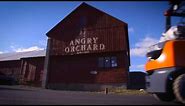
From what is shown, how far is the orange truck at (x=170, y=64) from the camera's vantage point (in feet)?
17.8

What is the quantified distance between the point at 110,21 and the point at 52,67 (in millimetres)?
9324

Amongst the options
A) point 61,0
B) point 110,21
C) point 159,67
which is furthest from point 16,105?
point 110,21

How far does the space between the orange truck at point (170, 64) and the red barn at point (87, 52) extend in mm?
17044

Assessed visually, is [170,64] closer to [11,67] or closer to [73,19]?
[73,19]

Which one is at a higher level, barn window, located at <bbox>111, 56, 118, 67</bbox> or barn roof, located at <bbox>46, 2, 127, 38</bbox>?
barn roof, located at <bbox>46, 2, 127, 38</bbox>

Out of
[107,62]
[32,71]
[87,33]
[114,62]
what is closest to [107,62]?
[107,62]

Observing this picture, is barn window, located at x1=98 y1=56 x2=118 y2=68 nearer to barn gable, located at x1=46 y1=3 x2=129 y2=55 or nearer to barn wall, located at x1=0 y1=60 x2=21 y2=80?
barn gable, located at x1=46 y1=3 x2=129 y2=55

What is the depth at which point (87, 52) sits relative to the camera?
25656 millimetres

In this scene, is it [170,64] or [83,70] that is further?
[83,70]

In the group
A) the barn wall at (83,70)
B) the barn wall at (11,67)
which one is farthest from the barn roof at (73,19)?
the barn wall at (11,67)

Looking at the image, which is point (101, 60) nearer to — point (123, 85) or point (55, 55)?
point (123, 85)

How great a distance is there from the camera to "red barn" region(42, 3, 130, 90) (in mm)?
24047

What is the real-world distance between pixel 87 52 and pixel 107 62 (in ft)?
9.42

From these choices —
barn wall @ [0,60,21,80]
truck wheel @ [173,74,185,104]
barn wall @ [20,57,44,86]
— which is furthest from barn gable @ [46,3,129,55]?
truck wheel @ [173,74,185,104]
